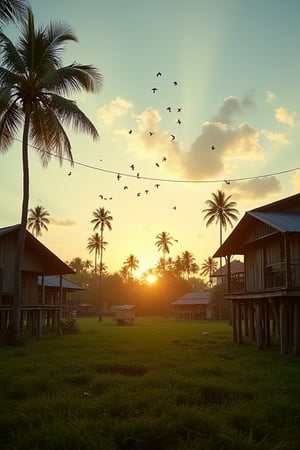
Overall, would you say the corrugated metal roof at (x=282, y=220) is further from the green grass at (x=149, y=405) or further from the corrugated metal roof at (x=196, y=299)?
the corrugated metal roof at (x=196, y=299)

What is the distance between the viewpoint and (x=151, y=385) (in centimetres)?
943

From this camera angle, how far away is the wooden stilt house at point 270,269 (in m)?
17.0

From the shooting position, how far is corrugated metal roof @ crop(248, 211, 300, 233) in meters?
16.1

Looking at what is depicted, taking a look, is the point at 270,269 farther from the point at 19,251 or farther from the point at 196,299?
the point at 196,299

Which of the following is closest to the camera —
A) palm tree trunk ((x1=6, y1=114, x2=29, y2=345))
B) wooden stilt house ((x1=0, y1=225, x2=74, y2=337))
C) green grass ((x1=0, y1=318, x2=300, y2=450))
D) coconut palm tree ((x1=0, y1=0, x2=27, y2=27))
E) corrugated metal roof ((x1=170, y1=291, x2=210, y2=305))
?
green grass ((x1=0, y1=318, x2=300, y2=450))

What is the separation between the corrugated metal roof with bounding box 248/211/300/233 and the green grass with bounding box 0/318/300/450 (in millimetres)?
4690

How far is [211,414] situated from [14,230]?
1836 centimetres

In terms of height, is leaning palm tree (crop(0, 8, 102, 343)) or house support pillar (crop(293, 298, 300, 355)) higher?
leaning palm tree (crop(0, 8, 102, 343))

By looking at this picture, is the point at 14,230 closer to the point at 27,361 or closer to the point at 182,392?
the point at 27,361

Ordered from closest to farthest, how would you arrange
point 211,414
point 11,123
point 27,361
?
1. point 211,414
2. point 27,361
3. point 11,123

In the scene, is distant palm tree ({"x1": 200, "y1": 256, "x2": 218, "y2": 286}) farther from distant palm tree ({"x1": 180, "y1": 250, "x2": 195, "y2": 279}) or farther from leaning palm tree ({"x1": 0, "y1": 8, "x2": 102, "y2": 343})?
A: leaning palm tree ({"x1": 0, "y1": 8, "x2": 102, "y2": 343})

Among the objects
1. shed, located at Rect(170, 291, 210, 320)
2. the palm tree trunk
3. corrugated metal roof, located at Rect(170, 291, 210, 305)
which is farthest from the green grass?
shed, located at Rect(170, 291, 210, 320)

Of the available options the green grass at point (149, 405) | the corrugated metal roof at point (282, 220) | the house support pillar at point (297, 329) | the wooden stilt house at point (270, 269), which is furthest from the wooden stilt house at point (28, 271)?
the house support pillar at point (297, 329)

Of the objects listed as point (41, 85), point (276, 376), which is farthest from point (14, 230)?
point (276, 376)
